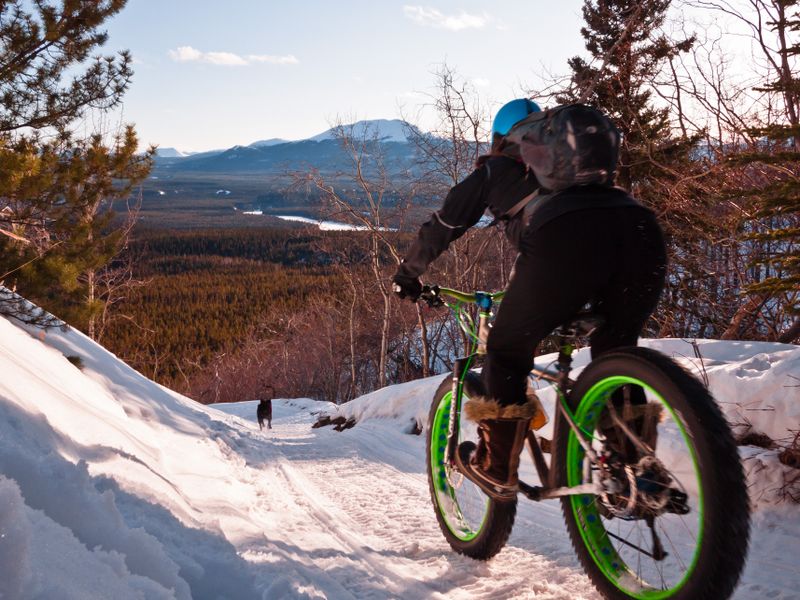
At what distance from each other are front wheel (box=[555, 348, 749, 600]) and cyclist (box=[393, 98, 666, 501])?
0.57ft

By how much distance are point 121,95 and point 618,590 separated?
11259mm

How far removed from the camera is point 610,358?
Result: 7.12 feet

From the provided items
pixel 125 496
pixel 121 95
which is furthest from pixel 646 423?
pixel 121 95

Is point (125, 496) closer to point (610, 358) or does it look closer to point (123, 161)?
point (610, 358)

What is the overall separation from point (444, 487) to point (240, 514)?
1.25 meters

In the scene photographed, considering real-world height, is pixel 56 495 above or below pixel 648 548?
above

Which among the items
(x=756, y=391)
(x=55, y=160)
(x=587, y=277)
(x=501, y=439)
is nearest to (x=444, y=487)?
(x=501, y=439)

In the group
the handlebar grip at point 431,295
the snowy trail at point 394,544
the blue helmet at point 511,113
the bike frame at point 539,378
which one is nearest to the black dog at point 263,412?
the snowy trail at point 394,544

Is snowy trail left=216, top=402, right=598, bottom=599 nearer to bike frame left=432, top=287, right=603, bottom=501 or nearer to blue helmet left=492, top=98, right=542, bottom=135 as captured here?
bike frame left=432, top=287, right=603, bottom=501

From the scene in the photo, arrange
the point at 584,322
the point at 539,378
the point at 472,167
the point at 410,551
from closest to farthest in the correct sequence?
1. the point at 584,322
2. the point at 539,378
3. the point at 410,551
4. the point at 472,167

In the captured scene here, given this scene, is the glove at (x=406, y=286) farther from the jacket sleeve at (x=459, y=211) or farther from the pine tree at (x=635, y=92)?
the pine tree at (x=635, y=92)

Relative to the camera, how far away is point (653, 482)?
6.71 feet

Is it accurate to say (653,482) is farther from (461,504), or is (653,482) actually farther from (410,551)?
(410,551)

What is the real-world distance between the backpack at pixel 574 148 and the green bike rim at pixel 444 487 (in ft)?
5.16
